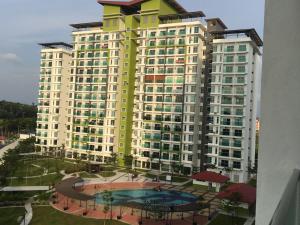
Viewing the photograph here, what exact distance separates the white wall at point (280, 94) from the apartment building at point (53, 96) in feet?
221

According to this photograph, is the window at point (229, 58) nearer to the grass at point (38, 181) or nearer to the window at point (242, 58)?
the window at point (242, 58)

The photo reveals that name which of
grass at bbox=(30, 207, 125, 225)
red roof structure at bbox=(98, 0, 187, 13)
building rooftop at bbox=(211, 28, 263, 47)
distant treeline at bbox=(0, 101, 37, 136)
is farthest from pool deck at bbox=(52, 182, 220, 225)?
distant treeline at bbox=(0, 101, 37, 136)

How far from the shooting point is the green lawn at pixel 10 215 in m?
29.5

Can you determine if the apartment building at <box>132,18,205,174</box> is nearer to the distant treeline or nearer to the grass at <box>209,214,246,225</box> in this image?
the grass at <box>209,214,246,225</box>

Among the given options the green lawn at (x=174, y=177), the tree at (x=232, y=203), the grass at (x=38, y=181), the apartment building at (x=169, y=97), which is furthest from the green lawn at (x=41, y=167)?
the tree at (x=232, y=203)

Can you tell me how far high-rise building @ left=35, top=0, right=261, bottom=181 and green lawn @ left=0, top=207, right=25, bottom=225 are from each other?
26.1 metres

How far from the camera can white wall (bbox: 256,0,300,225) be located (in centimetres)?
248

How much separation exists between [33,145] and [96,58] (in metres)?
23.6

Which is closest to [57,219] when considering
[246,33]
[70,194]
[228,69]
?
[70,194]

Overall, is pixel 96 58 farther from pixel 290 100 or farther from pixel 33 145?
pixel 290 100

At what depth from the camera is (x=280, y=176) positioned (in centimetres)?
254

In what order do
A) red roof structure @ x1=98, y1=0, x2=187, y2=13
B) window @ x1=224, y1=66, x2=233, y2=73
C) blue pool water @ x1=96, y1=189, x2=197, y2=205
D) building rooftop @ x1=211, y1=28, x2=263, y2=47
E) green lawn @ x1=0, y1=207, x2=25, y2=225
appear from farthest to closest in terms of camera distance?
1. red roof structure @ x1=98, y1=0, x2=187, y2=13
2. building rooftop @ x1=211, y1=28, x2=263, y2=47
3. window @ x1=224, y1=66, x2=233, y2=73
4. blue pool water @ x1=96, y1=189, x2=197, y2=205
5. green lawn @ x1=0, y1=207, x2=25, y2=225

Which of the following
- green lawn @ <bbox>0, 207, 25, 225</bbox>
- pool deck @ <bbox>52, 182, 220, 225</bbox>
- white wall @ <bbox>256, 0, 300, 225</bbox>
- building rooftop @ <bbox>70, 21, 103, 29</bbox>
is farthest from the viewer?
building rooftop @ <bbox>70, 21, 103, 29</bbox>

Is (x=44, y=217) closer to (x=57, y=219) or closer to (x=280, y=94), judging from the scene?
(x=57, y=219)
